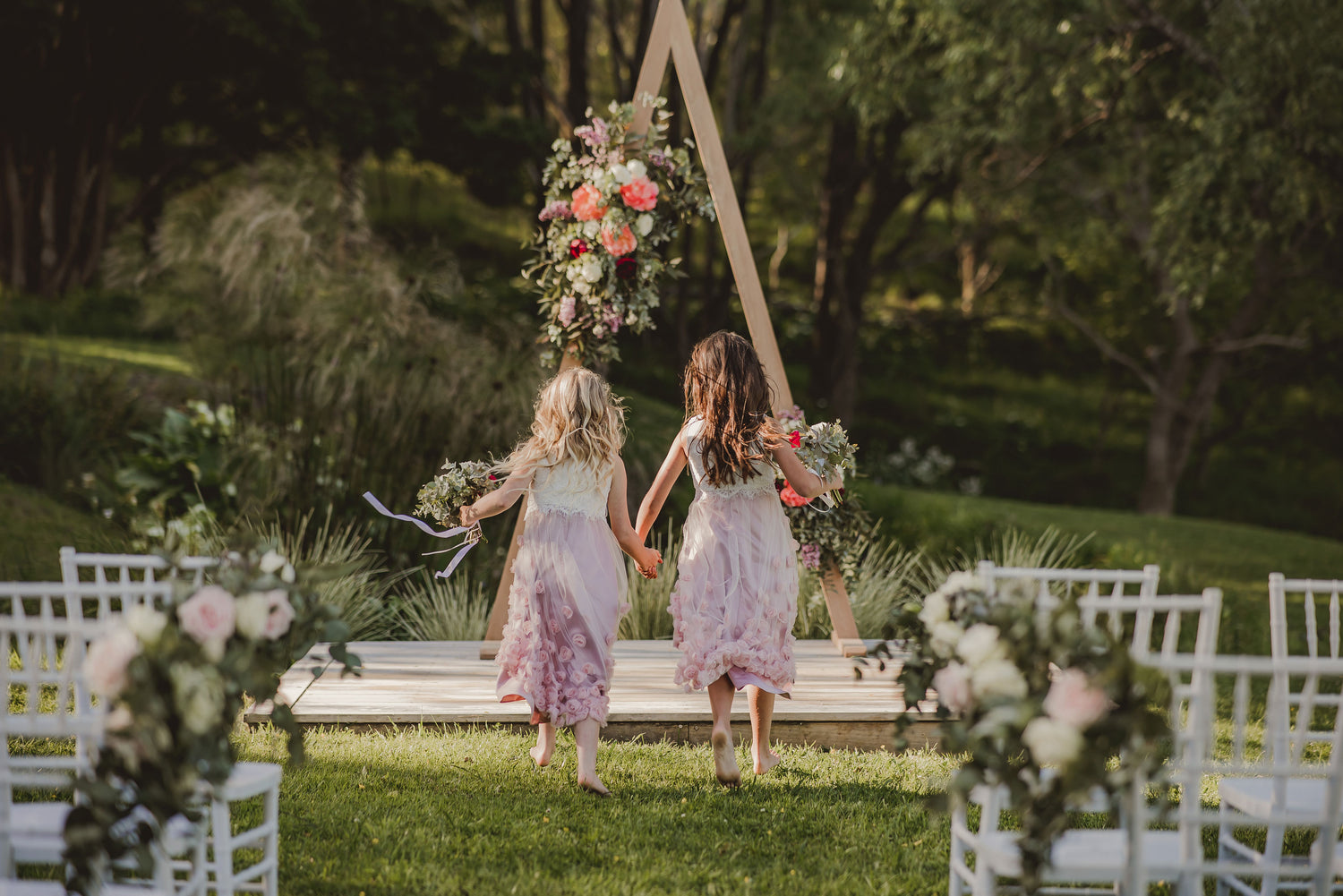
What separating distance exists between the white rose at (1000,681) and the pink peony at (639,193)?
2831 millimetres

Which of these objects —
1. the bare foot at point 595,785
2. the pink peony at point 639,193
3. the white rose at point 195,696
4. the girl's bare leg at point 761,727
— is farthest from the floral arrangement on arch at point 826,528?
the white rose at point 195,696

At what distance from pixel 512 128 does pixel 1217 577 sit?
24.7ft

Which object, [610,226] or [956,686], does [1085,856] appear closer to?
[956,686]

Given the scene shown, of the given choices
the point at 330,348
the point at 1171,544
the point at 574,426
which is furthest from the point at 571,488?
the point at 1171,544

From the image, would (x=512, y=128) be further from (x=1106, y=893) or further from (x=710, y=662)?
(x=1106, y=893)

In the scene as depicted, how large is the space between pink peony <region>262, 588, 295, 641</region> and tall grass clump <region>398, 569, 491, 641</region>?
3.16 m

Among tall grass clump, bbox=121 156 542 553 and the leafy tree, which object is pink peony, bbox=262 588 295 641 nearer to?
tall grass clump, bbox=121 156 542 553

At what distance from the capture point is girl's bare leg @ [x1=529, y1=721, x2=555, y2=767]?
3.77 meters

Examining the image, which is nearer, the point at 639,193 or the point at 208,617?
the point at 208,617

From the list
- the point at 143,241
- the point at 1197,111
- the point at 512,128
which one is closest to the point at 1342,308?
the point at 1197,111

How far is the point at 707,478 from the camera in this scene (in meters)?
3.77

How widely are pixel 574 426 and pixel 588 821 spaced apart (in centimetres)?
132

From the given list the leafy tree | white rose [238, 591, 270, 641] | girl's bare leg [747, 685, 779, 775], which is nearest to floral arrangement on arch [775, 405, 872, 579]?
girl's bare leg [747, 685, 779, 775]

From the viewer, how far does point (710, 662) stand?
3.64 metres
